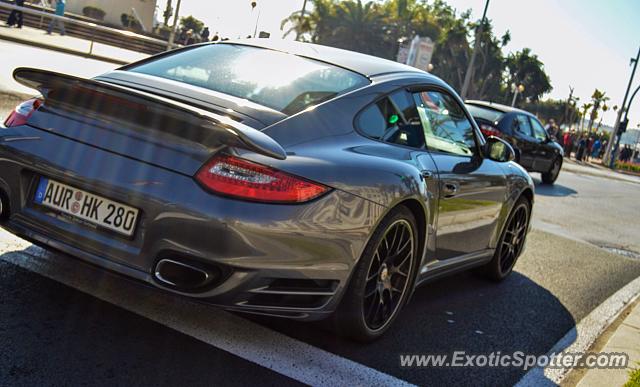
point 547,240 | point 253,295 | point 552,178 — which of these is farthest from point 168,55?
point 552,178

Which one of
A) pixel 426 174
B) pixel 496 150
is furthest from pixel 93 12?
pixel 426 174

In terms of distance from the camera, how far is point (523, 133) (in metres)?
16.0

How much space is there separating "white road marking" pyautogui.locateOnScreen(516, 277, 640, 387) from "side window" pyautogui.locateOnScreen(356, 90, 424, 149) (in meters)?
1.41

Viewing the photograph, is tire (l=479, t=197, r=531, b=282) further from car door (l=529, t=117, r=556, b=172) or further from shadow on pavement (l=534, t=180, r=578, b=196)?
car door (l=529, t=117, r=556, b=172)

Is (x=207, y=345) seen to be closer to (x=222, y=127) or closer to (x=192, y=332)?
(x=192, y=332)

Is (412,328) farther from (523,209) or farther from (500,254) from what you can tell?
(523,209)

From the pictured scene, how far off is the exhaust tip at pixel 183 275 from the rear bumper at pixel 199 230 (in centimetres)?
3

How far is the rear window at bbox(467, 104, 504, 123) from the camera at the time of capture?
49.1ft

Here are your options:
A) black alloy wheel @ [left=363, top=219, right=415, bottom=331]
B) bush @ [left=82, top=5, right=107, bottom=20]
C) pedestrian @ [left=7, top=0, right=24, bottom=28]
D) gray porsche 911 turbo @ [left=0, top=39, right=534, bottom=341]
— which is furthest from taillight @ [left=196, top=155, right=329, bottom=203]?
bush @ [left=82, top=5, right=107, bottom=20]

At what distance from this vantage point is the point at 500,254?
6.12 metres

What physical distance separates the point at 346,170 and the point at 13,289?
172 centimetres

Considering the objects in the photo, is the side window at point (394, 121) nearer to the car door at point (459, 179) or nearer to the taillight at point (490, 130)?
the car door at point (459, 179)

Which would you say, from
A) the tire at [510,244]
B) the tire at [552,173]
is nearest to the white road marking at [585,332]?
the tire at [510,244]

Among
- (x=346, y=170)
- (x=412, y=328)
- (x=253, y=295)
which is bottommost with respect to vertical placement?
(x=412, y=328)
